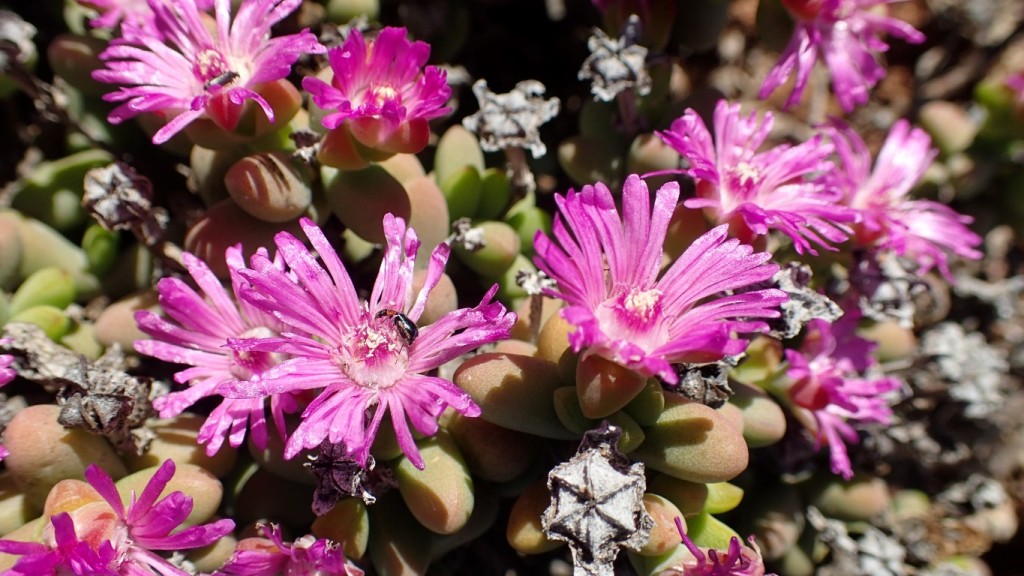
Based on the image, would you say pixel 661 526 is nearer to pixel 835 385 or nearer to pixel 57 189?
pixel 835 385

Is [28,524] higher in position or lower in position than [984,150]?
higher

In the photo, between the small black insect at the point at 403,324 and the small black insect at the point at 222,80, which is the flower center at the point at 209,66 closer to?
the small black insect at the point at 222,80

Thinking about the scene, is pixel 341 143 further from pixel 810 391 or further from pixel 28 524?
pixel 810 391

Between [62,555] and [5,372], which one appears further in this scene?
[5,372]

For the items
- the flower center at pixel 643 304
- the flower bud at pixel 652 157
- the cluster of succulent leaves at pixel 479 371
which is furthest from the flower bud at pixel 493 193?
the flower center at pixel 643 304

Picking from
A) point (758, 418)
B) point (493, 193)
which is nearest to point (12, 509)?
point (493, 193)

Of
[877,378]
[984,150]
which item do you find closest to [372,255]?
[877,378]
